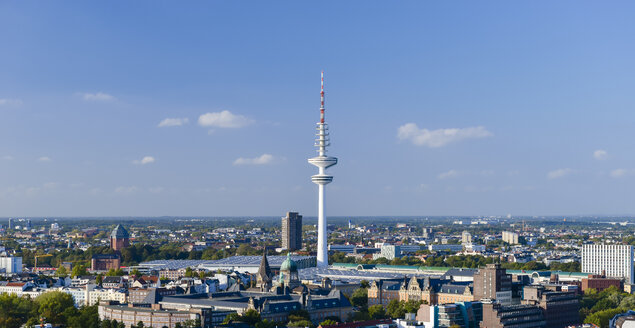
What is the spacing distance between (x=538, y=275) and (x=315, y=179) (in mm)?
50961

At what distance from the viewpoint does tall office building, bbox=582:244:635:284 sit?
176125 mm

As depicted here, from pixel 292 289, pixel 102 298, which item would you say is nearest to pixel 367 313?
pixel 292 289

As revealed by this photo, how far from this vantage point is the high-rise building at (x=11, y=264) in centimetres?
19538

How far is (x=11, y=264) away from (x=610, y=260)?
112811 mm

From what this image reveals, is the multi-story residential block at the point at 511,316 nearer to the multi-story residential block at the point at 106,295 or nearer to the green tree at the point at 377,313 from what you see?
the green tree at the point at 377,313

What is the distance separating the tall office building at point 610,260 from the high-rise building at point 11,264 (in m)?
107

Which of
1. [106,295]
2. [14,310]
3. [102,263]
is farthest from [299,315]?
[102,263]

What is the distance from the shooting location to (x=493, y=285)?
110500mm

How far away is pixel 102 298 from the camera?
132625 millimetres

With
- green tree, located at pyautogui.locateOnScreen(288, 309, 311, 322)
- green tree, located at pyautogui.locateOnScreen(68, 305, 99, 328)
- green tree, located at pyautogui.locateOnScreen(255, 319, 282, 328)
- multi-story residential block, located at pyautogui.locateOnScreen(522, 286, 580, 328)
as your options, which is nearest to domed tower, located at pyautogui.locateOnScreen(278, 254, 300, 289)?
green tree, located at pyautogui.locateOnScreen(288, 309, 311, 322)

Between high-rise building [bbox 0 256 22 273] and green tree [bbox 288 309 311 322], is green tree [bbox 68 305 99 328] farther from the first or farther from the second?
high-rise building [bbox 0 256 22 273]

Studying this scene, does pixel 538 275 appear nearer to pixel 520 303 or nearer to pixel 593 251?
pixel 593 251

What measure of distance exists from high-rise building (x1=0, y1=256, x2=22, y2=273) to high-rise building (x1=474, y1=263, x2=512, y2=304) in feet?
367

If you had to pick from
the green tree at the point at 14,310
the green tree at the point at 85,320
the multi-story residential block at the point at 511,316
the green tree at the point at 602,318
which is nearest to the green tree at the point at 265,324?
the green tree at the point at 85,320
